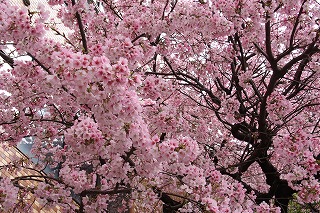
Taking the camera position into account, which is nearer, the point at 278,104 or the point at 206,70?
the point at 278,104

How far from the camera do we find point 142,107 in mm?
4027

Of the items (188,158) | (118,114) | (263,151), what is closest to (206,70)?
(263,151)

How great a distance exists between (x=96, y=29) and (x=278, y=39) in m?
3.31

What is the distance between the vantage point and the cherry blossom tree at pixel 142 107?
10.6 ft

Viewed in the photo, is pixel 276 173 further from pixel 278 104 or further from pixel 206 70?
pixel 206 70

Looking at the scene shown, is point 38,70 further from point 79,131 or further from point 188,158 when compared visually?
point 188,158

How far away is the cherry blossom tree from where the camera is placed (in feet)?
10.6

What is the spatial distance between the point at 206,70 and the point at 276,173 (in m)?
2.34

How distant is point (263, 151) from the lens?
20.7 ft

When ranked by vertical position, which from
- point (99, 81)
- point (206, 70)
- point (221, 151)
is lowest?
point (99, 81)

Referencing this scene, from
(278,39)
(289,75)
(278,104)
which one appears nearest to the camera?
(278,104)

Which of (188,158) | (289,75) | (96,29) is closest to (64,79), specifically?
(188,158)

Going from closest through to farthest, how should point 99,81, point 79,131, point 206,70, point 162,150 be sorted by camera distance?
point 99,81, point 79,131, point 162,150, point 206,70

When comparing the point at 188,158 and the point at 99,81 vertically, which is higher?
the point at 188,158
